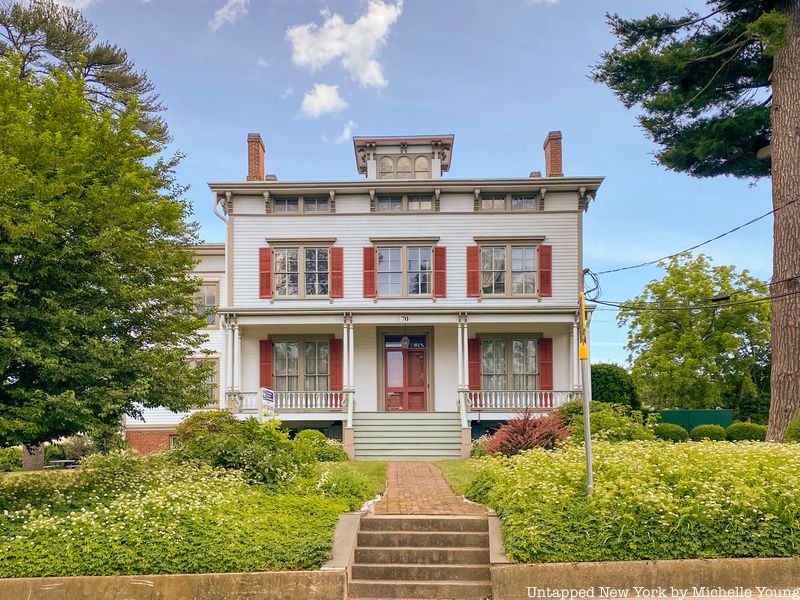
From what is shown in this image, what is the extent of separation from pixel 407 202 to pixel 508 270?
4.03 meters

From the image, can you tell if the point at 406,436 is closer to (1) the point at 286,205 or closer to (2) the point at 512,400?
(2) the point at 512,400

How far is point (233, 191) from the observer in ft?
71.1

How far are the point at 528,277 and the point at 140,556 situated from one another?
1642cm

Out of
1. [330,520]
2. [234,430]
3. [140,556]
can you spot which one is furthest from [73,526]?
[234,430]

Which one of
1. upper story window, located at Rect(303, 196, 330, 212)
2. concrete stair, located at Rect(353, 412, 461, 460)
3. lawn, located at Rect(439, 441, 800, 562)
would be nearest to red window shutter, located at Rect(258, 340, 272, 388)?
concrete stair, located at Rect(353, 412, 461, 460)

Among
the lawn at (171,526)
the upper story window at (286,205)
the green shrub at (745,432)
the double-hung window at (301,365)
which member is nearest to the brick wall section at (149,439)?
the double-hung window at (301,365)

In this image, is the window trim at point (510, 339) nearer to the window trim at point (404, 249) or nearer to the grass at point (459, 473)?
the window trim at point (404, 249)

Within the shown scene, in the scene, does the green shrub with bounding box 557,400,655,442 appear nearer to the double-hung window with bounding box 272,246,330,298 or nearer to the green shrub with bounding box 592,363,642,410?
the green shrub with bounding box 592,363,642,410

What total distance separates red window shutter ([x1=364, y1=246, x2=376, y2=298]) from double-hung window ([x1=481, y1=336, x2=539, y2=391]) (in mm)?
4105

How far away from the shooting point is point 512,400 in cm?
2038

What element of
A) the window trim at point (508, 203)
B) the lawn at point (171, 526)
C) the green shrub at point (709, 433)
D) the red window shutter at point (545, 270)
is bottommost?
the green shrub at point (709, 433)

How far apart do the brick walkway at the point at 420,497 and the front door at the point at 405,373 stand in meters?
7.20

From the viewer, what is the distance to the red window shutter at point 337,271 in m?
21.6

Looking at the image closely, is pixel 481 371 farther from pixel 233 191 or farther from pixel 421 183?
pixel 233 191
